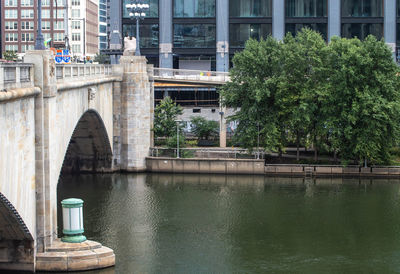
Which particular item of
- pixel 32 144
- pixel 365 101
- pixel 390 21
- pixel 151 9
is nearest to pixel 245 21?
pixel 151 9

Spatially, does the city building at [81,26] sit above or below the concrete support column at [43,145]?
above

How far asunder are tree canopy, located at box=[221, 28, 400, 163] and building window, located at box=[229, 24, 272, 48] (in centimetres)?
3792

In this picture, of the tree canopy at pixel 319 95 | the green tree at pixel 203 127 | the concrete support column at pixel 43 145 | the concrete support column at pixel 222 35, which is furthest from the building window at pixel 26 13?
the concrete support column at pixel 43 145

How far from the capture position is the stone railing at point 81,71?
47312 mm

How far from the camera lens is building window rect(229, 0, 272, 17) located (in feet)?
368

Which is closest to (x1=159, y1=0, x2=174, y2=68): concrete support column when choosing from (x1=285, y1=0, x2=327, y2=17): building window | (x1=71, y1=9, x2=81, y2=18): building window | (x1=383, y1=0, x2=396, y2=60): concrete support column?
(x1=285, y1=0, x2=327, y2=17): building window

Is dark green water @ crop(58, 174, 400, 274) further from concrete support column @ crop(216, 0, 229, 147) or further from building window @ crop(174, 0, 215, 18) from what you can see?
building window @ crop(174, 0, 215, 18)

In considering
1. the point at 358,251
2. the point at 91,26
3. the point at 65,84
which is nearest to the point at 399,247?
the point at 358,251

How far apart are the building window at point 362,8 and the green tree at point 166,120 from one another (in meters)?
42.0

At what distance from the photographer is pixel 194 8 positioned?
112 m

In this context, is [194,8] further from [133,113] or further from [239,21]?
[133,113]

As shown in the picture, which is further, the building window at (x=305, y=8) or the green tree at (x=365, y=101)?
the building window at (x=305, y=8)

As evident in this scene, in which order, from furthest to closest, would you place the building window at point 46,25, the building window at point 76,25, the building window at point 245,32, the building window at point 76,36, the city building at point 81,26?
the building window at point 76,36, the building window at point 76,25, the city building at point 81,26, the building window at point 46,25, the building window at point 245,32

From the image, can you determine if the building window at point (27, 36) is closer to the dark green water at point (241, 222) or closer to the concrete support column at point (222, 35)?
the concrete support column at point (222, 35)
